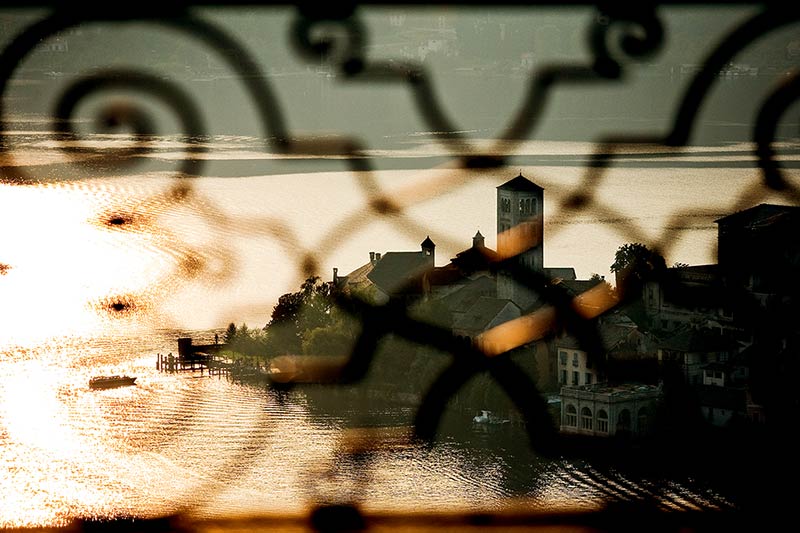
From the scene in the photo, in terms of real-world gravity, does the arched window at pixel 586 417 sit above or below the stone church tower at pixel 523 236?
below

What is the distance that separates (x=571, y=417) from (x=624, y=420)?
65 cm

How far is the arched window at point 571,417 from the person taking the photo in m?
12.5

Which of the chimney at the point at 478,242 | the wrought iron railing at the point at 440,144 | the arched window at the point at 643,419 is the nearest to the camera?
the wrought iron railing at the point at 440,144

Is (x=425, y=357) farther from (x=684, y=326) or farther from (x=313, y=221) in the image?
(x=313, y=221)

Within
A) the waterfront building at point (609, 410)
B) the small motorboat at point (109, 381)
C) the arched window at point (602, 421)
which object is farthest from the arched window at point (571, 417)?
the small motorboat at point (109, 381)

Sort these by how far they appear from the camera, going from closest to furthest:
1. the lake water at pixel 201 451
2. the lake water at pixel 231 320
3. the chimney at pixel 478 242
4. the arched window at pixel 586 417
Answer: the lake water at pixel 231 320 < the chimney at pixel 478 242 < the lake water at pixel 201 451 < the arched window at pixel 586 417

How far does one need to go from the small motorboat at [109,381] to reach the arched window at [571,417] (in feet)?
12.9

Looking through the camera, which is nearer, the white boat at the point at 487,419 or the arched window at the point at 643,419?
the arched window at the point at 643,419

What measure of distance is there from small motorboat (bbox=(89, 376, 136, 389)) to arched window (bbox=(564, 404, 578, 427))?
394cm

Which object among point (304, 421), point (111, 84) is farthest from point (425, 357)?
point (111, 84)

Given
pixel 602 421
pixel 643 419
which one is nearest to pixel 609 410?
pixel 602 421

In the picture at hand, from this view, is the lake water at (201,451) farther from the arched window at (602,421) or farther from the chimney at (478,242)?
the chimney at (478,242)

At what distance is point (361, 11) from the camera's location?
83 cm

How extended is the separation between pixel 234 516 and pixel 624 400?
12.1m
